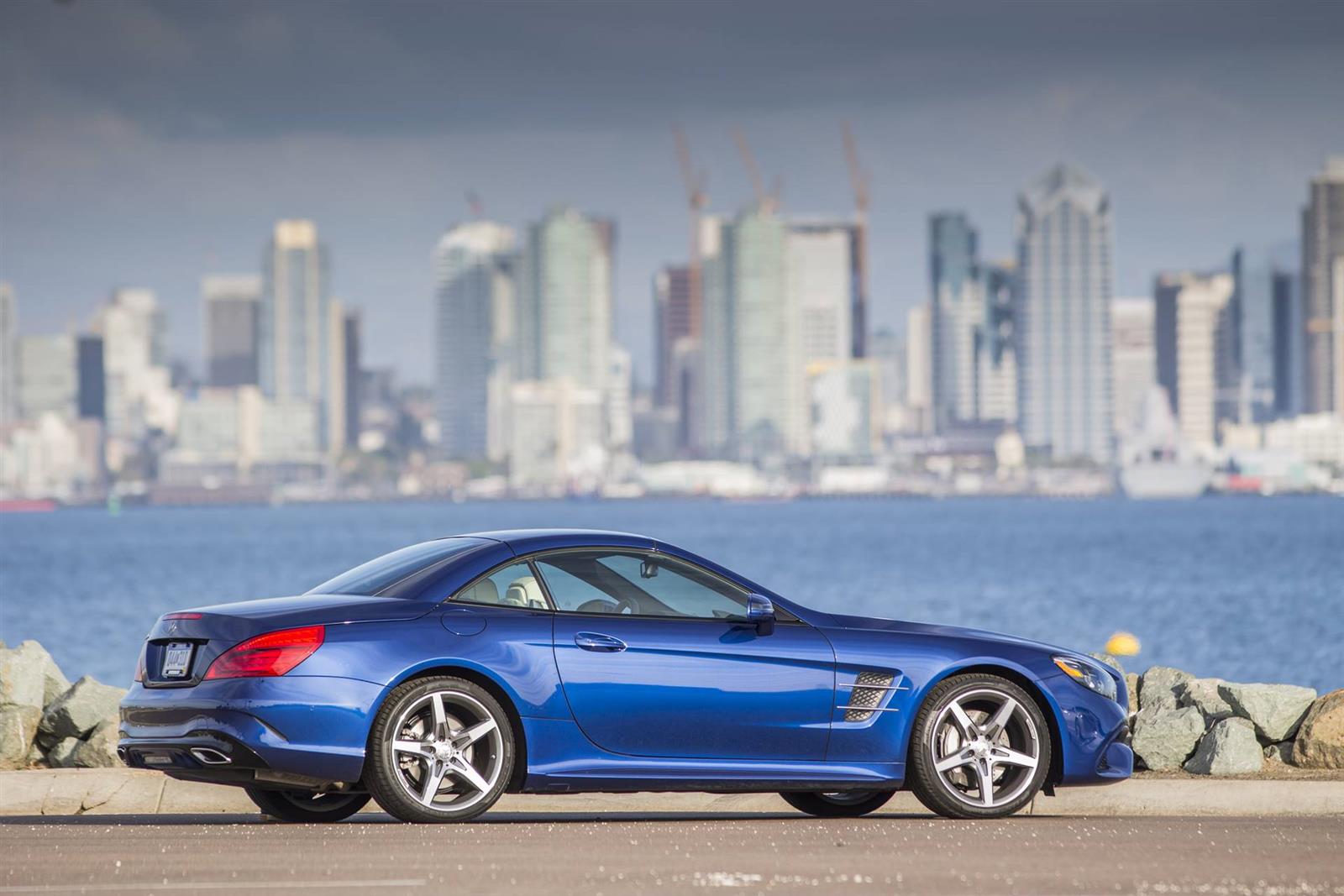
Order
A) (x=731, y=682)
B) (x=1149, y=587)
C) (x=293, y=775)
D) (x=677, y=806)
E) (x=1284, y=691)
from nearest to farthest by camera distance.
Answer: (x=293, y=775) < (x=731, y=682) < (x=677, y=806) < (x=1284, y=691) < (x=1149, y=587)

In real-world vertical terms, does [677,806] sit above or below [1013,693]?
below

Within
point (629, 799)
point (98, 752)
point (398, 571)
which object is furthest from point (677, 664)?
point (98, 752)

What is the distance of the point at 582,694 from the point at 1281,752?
16.1 feet

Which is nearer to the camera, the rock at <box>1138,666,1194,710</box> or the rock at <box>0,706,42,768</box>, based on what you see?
the rock at <box>0,706,42,768</box>

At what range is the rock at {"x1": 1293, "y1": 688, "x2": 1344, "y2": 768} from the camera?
37.8 feet

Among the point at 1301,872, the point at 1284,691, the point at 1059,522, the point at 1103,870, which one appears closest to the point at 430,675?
the point at 1103,870

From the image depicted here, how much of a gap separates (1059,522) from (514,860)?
565ft

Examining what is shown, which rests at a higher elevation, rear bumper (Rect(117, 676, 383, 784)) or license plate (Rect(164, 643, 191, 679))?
license plate (Rect(164, 643, 191, 679))

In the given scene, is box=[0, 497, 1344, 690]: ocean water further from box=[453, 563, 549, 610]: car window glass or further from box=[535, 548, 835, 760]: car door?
box=[453, 563, 549, 610]: car window glass

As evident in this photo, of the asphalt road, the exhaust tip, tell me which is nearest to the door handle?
the asphalt road

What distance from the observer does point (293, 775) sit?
27.4 ft

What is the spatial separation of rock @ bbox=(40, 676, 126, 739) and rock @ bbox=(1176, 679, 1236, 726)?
637cm

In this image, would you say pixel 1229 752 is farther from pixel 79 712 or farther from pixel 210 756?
pixel 79 712

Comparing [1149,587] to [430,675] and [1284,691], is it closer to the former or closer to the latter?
[1284,691]
